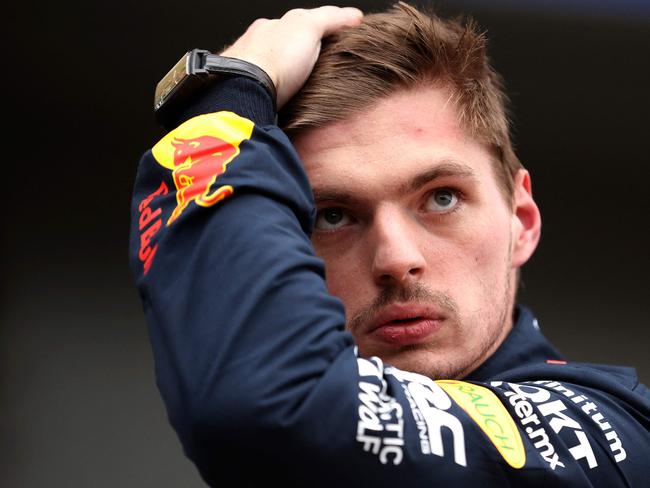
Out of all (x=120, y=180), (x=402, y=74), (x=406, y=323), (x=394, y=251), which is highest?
(x=402, y=74)

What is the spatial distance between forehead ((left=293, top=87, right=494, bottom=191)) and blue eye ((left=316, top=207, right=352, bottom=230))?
0.04m

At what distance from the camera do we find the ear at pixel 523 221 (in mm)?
1768

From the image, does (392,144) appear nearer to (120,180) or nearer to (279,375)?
(279,375)

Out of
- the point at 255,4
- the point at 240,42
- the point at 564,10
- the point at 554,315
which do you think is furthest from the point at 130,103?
the point at 240,42

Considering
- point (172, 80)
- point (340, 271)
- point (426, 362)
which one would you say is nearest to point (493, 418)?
point (426, 362)

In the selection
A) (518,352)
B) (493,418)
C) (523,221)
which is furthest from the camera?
(523,221)

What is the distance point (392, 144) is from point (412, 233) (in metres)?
0.15

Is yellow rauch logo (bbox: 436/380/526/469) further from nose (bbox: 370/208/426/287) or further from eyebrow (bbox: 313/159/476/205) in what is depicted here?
eyebrow (bbox: 313/159/476/205)

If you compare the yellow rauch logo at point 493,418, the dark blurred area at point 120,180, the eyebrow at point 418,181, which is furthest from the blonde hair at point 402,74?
→ the dark blurred area at point 120,180

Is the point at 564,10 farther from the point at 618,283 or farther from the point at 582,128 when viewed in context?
the point at 618,283

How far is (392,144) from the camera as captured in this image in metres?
1.55

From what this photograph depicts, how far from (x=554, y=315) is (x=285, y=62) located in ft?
7.53

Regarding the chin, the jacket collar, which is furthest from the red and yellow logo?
the jacket collar

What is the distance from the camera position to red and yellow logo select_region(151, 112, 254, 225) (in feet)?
3.89
